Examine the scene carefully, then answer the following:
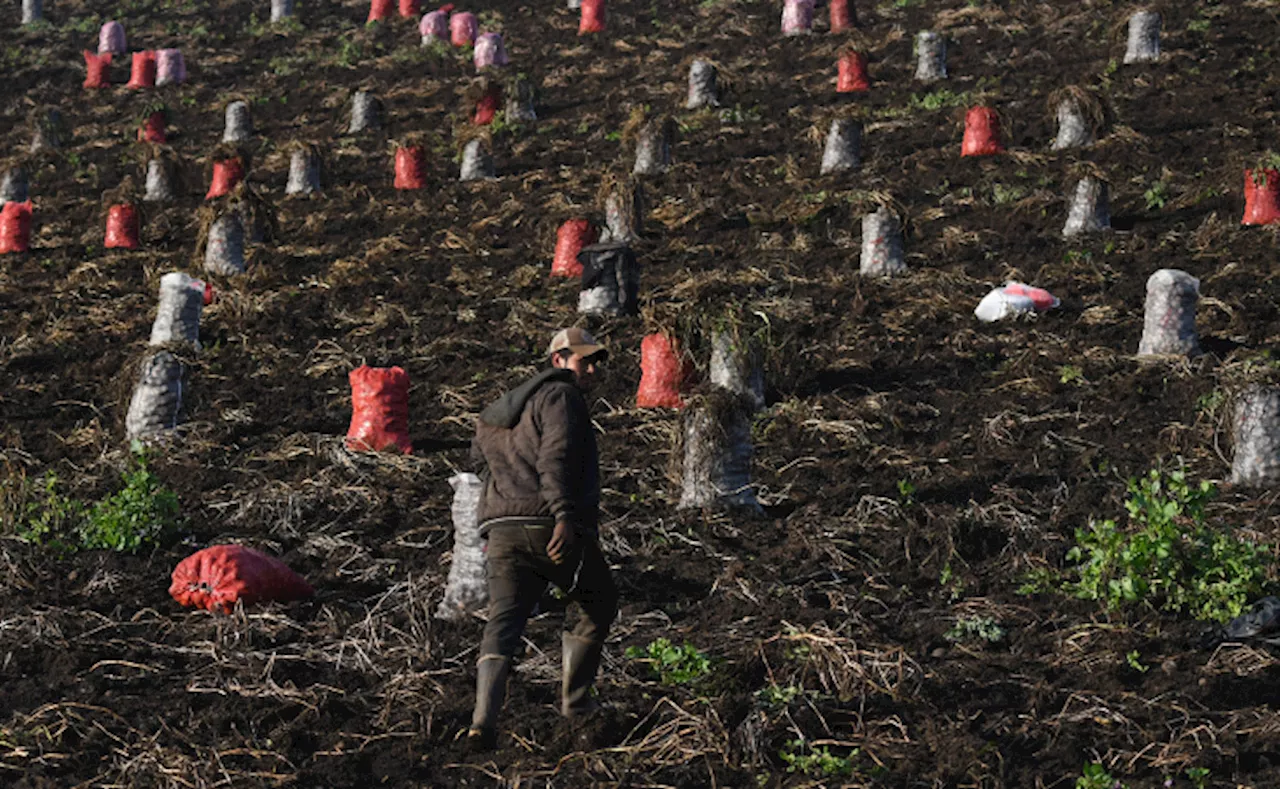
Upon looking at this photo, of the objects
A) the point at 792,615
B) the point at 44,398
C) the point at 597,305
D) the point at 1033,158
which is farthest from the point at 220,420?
the point at 1033,158

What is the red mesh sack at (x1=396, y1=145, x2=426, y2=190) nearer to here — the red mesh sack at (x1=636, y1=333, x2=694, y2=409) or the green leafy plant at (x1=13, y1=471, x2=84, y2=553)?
the red mesh sack at (x1=636, y1=333, x2=694, y2=409)

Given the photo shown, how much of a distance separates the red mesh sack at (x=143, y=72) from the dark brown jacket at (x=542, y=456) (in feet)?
64.3

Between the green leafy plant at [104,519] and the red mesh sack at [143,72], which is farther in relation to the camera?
the red mesh sack at [143,72]

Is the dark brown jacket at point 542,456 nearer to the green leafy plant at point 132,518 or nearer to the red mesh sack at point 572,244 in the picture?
the green leafy plant at point 132,518

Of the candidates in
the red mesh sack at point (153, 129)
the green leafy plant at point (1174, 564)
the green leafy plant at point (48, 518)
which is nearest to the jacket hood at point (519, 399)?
the green leafy plant at point (1174, 564)

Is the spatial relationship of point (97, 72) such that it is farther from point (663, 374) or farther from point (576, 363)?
point (576, 363)

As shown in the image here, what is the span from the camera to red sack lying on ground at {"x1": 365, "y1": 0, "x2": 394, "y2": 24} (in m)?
26.6

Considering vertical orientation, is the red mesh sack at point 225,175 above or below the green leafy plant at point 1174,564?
above

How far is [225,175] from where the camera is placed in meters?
17.8

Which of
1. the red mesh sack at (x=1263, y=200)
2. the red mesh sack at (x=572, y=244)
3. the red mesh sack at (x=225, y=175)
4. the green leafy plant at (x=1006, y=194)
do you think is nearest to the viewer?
the red mesh sack at (x=1263, y=200)

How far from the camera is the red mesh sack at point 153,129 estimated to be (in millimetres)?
21188

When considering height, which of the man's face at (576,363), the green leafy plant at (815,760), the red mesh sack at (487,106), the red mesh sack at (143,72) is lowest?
the green leafy plant at (815,760)

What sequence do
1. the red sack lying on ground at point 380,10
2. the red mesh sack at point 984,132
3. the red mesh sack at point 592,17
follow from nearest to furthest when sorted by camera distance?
1. the red mesh sack at point 984,132
2. the red mesh sack at point 592,17
3. the red sack lying on ground at point 380,10

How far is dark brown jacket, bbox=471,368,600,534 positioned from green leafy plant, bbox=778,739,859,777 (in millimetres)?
1061
